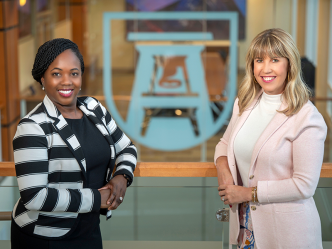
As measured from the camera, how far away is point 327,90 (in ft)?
20.5

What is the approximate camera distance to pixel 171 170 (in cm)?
208

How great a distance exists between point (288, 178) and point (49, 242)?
38.1 inches

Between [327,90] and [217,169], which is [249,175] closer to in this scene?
[217,169]

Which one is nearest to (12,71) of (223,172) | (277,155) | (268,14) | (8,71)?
(8,71)

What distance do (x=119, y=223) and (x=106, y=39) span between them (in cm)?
441

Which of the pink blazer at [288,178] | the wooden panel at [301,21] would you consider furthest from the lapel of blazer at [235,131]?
the wooden panel at [301,21]

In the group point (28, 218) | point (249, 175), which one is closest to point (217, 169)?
point (249, 175)

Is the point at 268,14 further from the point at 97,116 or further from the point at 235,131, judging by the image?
the point at 97,116

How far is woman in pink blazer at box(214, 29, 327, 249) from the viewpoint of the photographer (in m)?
1.59

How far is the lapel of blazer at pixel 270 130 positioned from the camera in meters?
1.67

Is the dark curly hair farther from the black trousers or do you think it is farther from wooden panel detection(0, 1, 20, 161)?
wooden panel detection(0, 1, 20, 161)

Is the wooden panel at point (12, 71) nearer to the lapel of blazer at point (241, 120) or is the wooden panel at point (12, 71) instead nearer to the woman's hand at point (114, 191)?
the woman's hand at point (114, 191)

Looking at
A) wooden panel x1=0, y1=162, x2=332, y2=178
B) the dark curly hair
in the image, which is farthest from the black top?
wooden panel x1=0, y1=162, x2=332, y2=178

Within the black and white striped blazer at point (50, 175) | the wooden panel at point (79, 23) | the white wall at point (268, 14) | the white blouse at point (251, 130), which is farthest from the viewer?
the wooden panel at point (79, 23)
